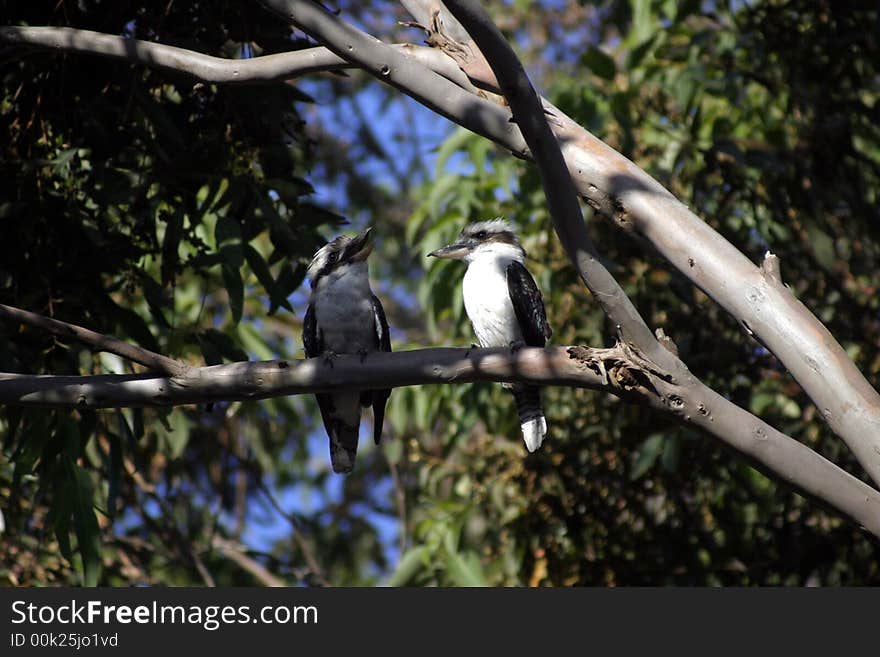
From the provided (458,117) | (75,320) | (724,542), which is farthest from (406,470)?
(458,117)

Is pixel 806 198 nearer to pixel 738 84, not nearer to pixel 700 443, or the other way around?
pixel 738 84

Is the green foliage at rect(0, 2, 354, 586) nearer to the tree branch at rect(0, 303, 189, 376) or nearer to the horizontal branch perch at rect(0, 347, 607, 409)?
the tree branch at rect(0, 303, 189, 376)

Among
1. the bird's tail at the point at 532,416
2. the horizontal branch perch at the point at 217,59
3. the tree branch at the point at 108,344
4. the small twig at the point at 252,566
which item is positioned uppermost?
the small twig at the point at 252,566

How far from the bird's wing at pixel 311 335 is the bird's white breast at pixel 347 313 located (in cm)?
2

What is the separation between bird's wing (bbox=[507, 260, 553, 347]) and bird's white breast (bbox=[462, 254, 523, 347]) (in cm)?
3

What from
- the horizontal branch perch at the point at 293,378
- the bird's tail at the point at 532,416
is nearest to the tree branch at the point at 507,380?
the horizontal branch perch at the point at 293,378

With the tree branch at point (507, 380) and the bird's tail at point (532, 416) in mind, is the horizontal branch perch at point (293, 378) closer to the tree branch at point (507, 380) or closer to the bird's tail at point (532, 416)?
the tree branch at point (507, 380)

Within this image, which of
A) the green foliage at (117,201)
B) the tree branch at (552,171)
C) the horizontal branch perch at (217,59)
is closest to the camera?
the tree branch at (552,171)

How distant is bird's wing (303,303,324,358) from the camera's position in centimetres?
472

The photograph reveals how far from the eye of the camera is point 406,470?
27.4ft

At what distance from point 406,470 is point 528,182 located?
3.91 metres

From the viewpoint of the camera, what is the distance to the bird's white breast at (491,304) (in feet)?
15.5

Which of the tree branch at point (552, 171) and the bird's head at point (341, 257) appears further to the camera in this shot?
the bird's head at point (341, 257)

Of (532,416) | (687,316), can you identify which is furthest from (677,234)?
(687,316)
